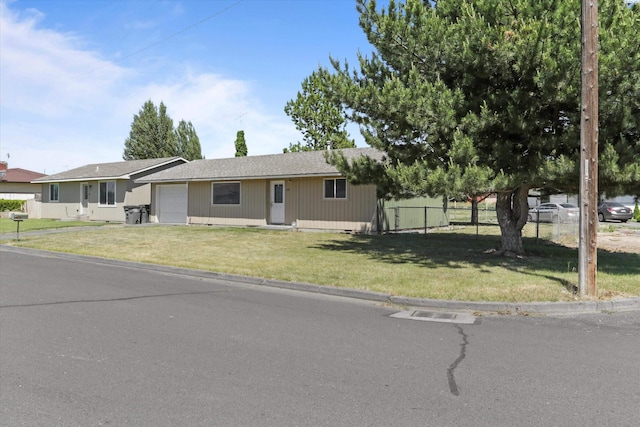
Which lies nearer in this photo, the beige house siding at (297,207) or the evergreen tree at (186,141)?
the beige house siding at (297,207)

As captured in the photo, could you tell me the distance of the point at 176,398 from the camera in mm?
3996

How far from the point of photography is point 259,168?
24.6 m

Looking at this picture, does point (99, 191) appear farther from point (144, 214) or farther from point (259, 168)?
point (259, 168)

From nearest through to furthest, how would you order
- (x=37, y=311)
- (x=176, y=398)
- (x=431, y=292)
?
(x=176, y=398)
(x=37, y=311)
(x=431, y=292)

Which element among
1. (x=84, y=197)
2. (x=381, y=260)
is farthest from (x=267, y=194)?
(x=84, y=197)

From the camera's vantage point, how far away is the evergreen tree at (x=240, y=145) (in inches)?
1988

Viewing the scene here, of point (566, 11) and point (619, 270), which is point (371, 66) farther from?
point (619, 270)

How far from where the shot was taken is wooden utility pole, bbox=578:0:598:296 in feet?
26.9

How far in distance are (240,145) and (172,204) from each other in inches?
919

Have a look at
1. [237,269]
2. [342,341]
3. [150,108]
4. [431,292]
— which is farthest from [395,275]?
[150,108]

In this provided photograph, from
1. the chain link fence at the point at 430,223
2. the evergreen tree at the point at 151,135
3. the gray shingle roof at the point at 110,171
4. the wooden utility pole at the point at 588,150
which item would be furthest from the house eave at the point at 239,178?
the evergreen tree at the point at 151,135

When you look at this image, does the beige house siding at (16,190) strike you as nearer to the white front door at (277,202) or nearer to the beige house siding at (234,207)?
the beige house siding at (234,207)

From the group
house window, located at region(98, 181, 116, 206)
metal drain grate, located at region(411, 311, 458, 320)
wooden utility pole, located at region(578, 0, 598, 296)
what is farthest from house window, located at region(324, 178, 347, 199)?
house window, located at region(98, 181, 116, 206)

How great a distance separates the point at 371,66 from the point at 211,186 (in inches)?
599
